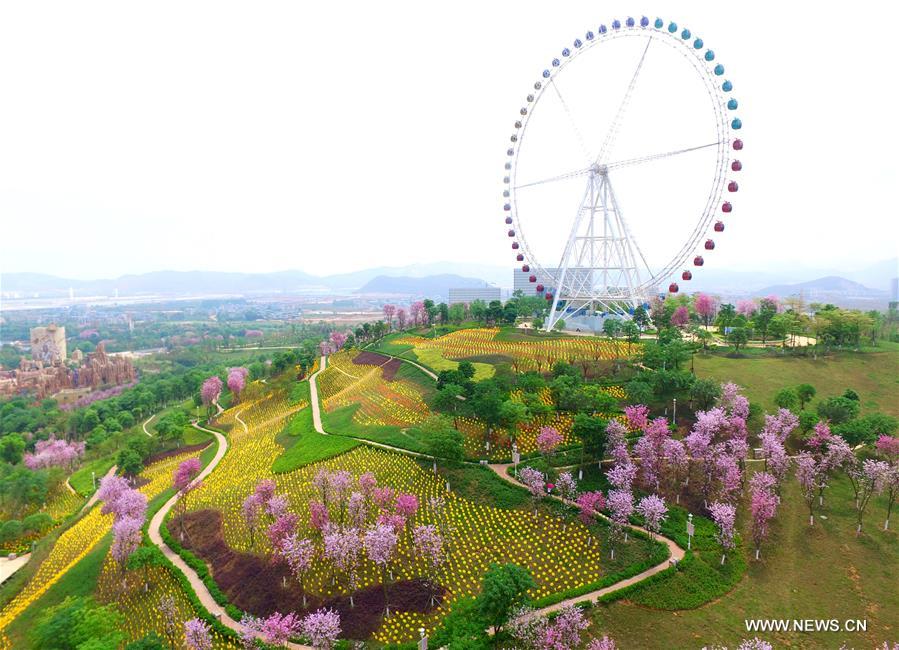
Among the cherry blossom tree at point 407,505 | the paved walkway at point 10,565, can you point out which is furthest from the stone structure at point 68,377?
the cherry blossom tree at point 407,505

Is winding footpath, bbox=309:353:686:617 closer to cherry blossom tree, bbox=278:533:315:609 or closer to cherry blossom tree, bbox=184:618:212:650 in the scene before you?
cherry blossom tree, bbox=278:533:315:609

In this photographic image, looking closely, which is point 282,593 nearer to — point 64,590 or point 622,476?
point 64,590

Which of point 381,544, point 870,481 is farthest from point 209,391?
point 870,481

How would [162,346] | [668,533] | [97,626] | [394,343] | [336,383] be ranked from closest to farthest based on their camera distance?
1. [97,626]
2. [668,533]
3. [336,383]
4. [394,343]
5. [162,346]

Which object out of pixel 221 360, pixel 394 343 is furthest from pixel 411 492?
pixel 221 360

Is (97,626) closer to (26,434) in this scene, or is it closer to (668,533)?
(668,533)
